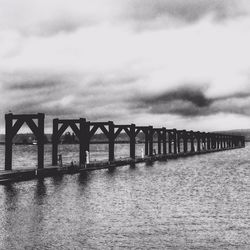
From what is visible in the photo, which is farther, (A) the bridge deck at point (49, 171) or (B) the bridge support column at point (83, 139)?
(B) the bridge support column at point (83, 139)

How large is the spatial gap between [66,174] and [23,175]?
5407 mm

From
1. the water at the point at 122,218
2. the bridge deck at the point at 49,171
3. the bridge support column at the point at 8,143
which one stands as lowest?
the water at the point at 122,218

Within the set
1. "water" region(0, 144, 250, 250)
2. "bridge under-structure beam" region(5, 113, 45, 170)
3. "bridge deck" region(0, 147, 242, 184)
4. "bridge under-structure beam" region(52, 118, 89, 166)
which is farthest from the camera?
"bridge under-structure beam" region(52, 118, 89, 166)

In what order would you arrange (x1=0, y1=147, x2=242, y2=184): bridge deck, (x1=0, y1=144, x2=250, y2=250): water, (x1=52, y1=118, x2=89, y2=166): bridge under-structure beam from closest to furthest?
(x1=0, y1=144, x2=250, y2=250): water
(x1=0, y1=147, x2=242, y2=184): bridge deck
(x1=52, y1=118, x2=89, y2=166): bridge under-structure beam

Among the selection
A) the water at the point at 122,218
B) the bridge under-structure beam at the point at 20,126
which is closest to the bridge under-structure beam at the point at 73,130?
the bridge under-structure beam at the point at 20,126

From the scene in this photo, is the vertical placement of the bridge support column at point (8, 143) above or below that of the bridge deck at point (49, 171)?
above

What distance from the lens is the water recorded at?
34.0 feet

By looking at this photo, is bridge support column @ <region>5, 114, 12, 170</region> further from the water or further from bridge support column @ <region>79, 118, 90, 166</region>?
bridge support column @ <region>79, 118, 90, 166</region>

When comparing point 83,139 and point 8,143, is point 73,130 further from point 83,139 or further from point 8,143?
point 8,143

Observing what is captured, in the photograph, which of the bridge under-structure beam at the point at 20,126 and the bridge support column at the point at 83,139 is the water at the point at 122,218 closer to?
the bridge under-structure beam at the point at 20,126

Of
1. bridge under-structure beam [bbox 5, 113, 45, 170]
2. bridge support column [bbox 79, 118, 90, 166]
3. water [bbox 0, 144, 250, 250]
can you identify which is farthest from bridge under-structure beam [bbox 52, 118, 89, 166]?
water [bbox 0, 144, 250, 250]

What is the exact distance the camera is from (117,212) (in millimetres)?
14844

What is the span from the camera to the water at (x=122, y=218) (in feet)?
34.0

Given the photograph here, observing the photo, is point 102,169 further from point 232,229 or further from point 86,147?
point 232,229
